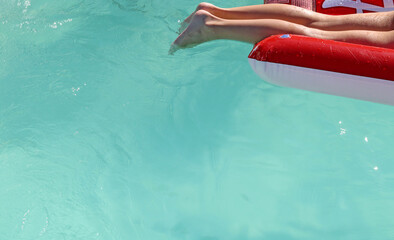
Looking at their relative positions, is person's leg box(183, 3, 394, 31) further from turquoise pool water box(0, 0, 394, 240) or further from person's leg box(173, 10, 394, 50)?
turquoise pool water box(0, 0, 394, 240)

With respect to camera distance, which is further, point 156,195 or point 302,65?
point 156,195

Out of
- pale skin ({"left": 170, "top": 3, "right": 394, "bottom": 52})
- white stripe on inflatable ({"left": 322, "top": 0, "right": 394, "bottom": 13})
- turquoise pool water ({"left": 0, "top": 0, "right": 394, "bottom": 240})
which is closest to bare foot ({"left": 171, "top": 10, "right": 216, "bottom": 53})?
pale skin ({"left": 170, "top": 3, "right": 394, "bottom": 52})

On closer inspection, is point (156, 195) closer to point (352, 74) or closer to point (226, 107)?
point (226, 107)

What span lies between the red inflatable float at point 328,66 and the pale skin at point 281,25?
172mm

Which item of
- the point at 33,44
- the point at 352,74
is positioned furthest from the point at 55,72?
the point at 352,74

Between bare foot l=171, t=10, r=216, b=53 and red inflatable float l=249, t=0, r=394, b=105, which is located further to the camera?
bare foot l=171, t=10, r=216, b=53

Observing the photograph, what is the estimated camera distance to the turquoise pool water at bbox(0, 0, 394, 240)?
166 cm

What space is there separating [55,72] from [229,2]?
1.26m

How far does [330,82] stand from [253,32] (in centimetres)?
46

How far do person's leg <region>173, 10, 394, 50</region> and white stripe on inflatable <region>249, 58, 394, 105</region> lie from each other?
0.24 metres

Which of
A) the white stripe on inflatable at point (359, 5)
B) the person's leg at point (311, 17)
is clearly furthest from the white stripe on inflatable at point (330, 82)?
the white stripe on inflatable at point (359, 5)

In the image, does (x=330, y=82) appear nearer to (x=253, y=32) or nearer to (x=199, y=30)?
(x=253, y=32)

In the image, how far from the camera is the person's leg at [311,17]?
1.67 m

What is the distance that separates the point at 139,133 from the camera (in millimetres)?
1943
